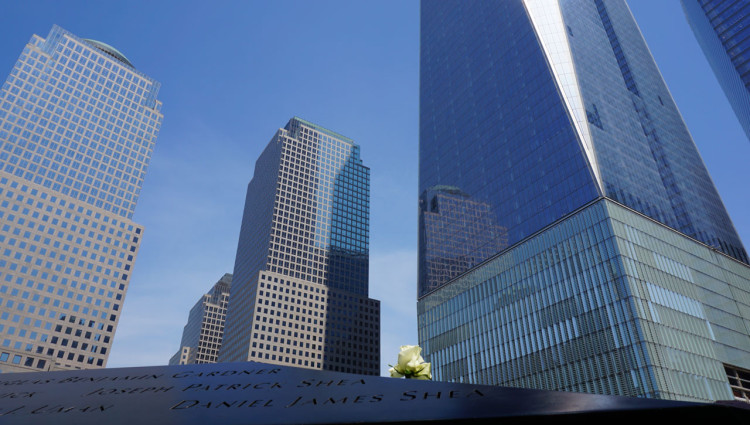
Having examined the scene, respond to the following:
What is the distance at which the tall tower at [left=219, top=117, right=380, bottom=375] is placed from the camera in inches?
5817

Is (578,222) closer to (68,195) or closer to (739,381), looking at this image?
(739,381)

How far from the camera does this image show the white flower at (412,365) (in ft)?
25.8

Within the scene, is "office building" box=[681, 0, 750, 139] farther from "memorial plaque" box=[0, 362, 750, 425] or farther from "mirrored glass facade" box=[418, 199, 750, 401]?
"memorial plaque" box=[0, 362, 750, 425]

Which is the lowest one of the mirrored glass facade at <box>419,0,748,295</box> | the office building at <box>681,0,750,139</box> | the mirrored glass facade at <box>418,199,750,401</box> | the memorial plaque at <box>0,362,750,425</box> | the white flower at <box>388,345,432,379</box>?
the memorial plaque at <box>0,362,750,425</box>

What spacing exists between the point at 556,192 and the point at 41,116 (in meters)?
118

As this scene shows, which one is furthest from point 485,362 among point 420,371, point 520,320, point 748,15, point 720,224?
point 748,15

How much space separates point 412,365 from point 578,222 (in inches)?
2612

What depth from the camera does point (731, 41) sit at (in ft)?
343

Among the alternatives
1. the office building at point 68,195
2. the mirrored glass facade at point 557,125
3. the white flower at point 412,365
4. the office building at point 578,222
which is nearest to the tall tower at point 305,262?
the office building at point 68,195

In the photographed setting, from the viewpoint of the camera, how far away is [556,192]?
73.2 m

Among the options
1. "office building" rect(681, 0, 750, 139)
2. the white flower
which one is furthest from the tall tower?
the white flower

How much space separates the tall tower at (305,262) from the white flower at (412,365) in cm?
13772

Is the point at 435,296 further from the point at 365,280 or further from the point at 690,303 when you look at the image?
the point at 365,280

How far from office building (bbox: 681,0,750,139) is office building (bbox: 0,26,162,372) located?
13777 cm
